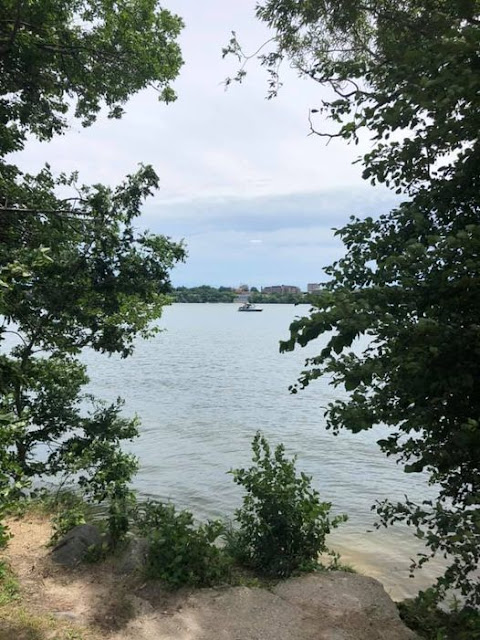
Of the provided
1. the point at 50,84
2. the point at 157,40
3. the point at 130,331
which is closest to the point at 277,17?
the point at 157,40

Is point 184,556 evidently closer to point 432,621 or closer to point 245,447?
point 432,621

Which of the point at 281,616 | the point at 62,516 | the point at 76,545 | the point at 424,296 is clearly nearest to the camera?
the point at 424,296

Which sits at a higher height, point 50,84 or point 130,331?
point 50,84

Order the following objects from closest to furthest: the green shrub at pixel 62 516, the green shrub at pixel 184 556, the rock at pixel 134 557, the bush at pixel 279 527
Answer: the green shrub at pixel 184 556 → the rock at pixel 134 557 → the bush at pixel 279 527 → the green shrub at pixel 62 516

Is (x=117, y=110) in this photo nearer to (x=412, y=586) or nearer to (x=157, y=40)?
(x=157, y=40)

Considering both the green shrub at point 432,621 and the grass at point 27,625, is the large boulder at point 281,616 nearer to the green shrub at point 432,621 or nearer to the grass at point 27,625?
the green shrub at point 432,621

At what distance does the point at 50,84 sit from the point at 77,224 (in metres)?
2.91

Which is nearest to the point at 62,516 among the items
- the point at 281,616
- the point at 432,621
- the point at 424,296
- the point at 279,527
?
the point at 279,527

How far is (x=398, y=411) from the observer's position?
334 centimetres

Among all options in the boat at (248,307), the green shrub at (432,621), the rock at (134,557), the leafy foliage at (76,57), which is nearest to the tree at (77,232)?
the leafy foliage at (76,57)

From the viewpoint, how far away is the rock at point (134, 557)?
6023 mm

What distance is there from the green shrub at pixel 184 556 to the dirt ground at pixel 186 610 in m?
0.17

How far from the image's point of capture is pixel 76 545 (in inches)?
257

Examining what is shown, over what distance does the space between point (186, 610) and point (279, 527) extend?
67.7 inches
